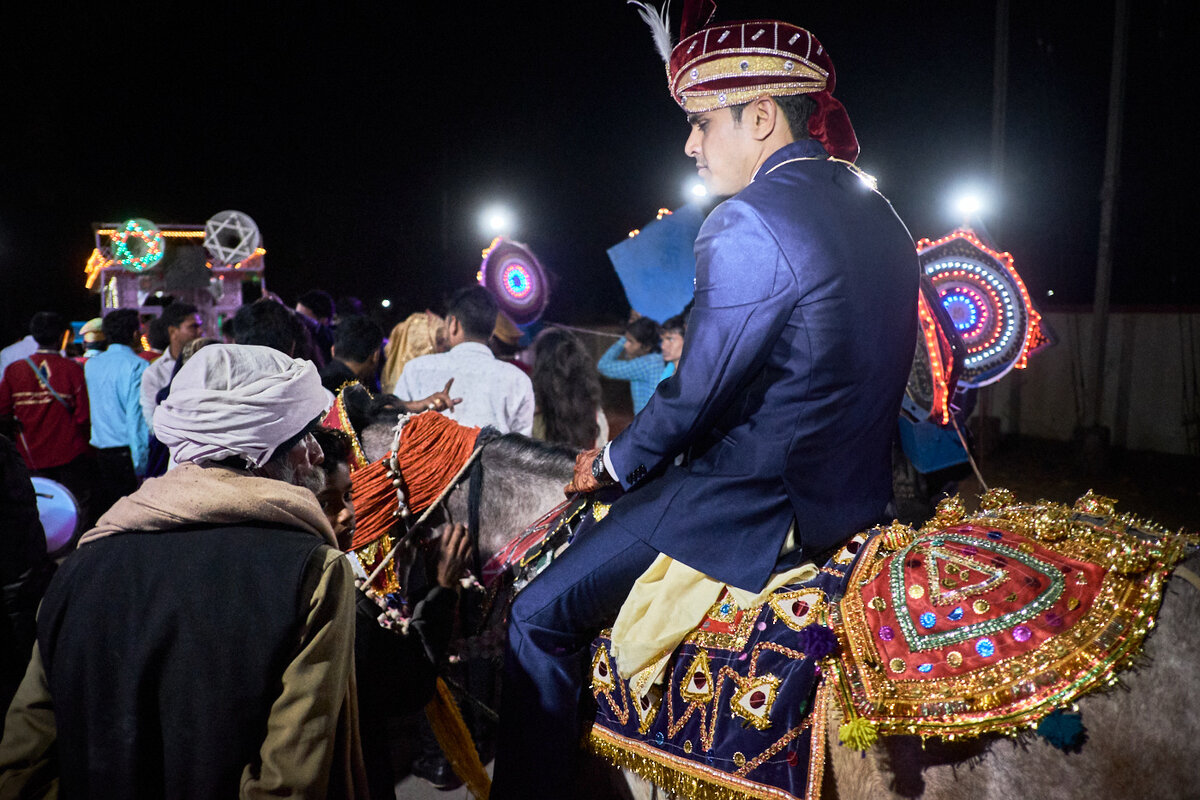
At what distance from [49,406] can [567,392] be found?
4490mm

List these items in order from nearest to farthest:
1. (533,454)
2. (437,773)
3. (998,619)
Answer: (998,619), (533,454), (437,773)

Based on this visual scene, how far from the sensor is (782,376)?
1943 mm

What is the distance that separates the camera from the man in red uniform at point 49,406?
6191 mm

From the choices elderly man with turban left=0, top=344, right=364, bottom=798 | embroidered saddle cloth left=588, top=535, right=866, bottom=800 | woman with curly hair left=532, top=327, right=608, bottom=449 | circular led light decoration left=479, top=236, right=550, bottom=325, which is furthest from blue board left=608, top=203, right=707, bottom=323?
elderly man with turban left=0, top=344, right=364, bottom=798

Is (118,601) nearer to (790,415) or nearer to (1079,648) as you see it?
(790,415)

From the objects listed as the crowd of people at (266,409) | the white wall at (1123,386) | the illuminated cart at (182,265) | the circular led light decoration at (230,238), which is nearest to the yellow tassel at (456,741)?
the crowd of people at (266,409)

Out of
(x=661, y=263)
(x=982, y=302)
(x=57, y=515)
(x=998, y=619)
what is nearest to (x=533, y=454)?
(x=998, y=619)

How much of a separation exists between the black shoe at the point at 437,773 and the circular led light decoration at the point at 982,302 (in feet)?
12.4

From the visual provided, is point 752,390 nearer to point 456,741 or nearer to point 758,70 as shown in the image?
point 758,70

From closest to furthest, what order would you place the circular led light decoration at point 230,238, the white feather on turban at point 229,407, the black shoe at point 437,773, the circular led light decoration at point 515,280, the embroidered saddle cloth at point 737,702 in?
1. the white feather on turban at point 229,407
2. the embroidered saddle cloth at point 737,702
3. the black shoe at point 437,773
4. the circular led light decoration at point 515,280
5. the circular led light decoration at point 230,238

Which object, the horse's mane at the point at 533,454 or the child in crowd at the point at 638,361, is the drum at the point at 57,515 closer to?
the horse's mane at the point at 533,454

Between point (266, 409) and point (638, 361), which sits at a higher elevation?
point (266, 409)

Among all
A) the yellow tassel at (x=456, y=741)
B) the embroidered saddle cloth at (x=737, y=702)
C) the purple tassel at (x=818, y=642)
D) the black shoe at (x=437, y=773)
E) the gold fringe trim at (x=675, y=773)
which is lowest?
the black shoe at (x=437, y=773)

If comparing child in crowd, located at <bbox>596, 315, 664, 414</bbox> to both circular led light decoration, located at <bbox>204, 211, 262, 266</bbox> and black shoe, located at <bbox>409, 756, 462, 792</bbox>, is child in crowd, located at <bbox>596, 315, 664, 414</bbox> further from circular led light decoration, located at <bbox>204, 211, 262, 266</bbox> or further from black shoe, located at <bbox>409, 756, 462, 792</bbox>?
circular led light decoration, located at <bbox>204, 211, 262, 266</bbox>
